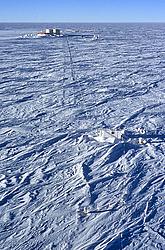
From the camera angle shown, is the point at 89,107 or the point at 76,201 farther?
the point at 89,107

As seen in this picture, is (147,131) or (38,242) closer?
(38,242)

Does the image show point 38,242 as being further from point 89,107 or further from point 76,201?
point 89,107

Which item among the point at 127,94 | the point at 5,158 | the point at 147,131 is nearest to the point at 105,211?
the point at 5,158

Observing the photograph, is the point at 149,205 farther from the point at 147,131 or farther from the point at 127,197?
the point at 147,131

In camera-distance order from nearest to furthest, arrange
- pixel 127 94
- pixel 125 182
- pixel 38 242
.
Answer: pixel 38 242 → pixel 125 182 → pixel 127 94

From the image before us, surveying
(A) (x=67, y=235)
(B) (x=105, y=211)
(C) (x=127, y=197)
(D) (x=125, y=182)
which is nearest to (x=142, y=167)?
(D) (x=125, y=182)

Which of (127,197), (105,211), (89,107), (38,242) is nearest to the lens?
(38,242)
